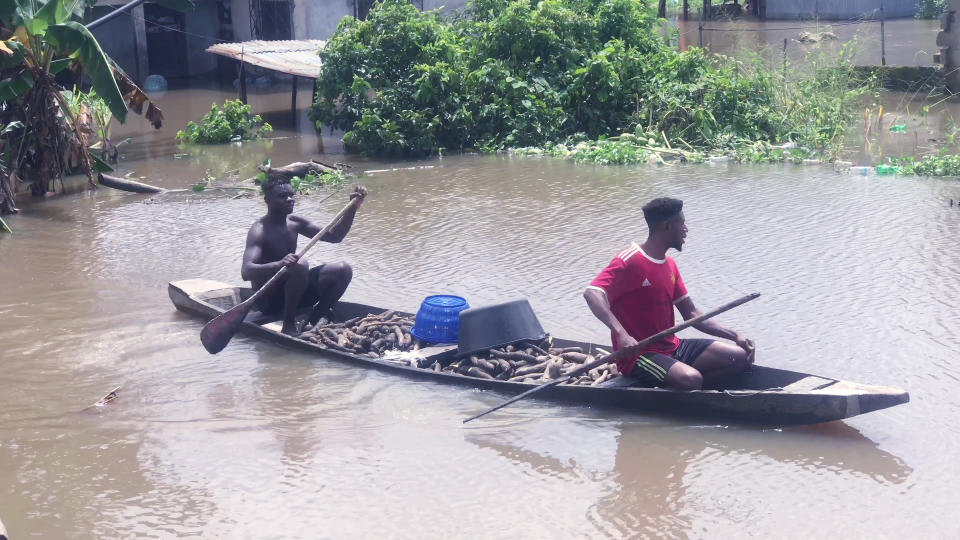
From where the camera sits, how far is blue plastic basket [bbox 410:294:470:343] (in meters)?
7.12

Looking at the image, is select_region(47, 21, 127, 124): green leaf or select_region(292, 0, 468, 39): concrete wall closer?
select_region(47, 21, 127, 124): green leaf

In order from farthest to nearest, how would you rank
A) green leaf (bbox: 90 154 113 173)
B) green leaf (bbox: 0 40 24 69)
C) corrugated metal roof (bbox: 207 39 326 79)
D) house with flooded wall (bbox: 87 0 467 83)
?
house with flooded wall (bbox: 87 0 467 83), corrugated metal roof (bbox: 207 39 326 79), green leaf (bbox: 90 154 113 173), green leaf (bbox: 0 40 24 69)

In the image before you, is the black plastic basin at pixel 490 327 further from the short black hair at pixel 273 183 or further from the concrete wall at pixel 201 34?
the concrete wall at pixel 201 34

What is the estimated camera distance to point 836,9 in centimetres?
3206

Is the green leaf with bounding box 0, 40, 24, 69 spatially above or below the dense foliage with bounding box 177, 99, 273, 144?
above

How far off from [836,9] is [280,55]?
19.9 metres

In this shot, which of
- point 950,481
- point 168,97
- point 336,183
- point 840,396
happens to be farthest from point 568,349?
point 168,97

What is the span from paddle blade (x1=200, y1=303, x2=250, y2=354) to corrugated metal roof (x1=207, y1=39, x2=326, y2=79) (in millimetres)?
11353


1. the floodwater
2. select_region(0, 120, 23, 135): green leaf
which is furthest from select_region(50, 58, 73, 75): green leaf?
the floodwater

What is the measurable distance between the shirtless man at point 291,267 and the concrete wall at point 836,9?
1022 inches

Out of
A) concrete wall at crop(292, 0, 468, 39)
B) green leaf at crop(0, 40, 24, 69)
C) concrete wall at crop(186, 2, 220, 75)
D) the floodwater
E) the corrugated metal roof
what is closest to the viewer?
the floodwater

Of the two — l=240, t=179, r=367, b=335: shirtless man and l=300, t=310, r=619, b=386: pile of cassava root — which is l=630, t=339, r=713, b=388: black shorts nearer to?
l=300, t=310, r=619, b=386: pile of cassava root

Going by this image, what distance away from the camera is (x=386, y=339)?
7316 mm

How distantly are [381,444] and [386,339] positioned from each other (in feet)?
4.45
